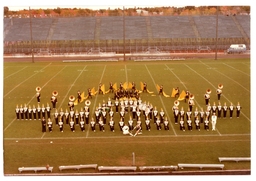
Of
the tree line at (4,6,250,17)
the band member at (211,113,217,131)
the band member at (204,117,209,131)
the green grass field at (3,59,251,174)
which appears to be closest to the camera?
the green grass field at (3,59,251,174)

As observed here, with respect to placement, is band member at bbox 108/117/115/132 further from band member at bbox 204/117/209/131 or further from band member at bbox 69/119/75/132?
band member at bbox 204/117/209/131

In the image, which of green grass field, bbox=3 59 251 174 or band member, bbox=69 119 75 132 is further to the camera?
band member, bbox=69 119 75 132

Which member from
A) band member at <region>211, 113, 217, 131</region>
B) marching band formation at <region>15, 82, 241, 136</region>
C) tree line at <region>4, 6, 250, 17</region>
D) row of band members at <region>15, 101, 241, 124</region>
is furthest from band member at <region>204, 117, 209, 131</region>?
tree line at <region>4, 6, 250, 17</region>

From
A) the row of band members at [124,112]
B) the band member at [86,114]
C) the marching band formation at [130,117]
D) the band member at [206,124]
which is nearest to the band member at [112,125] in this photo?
the marching band formation at [130,117]

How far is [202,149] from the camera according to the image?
11.4m

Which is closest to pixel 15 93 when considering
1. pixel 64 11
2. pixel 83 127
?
pixel 83 127

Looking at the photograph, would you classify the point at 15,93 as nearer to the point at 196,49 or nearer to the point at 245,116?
the point at 245,116

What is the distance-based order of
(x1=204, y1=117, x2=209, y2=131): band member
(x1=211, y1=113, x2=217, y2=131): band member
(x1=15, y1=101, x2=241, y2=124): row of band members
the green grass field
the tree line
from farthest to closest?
the tree line < (x1=15, y1=101, x2=241, y2=124): row of band members < (x1=204, y1=117, x2=209, y2=131): band member < (x1=211, y1=113, x2=217, y2=131): band member < the green grass field

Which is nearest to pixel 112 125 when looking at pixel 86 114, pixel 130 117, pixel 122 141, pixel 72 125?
pixel 130 117

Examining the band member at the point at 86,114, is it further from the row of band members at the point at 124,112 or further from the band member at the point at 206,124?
the band member at the point at 206,124

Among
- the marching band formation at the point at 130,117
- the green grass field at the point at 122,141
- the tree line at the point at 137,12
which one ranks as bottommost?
the green grass field at the point at 122,141

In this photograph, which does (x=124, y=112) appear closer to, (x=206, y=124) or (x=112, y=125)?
(x=112, y=125)

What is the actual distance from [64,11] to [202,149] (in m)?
51.4

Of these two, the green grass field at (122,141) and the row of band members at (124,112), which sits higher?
the row of band members at (124,112)
